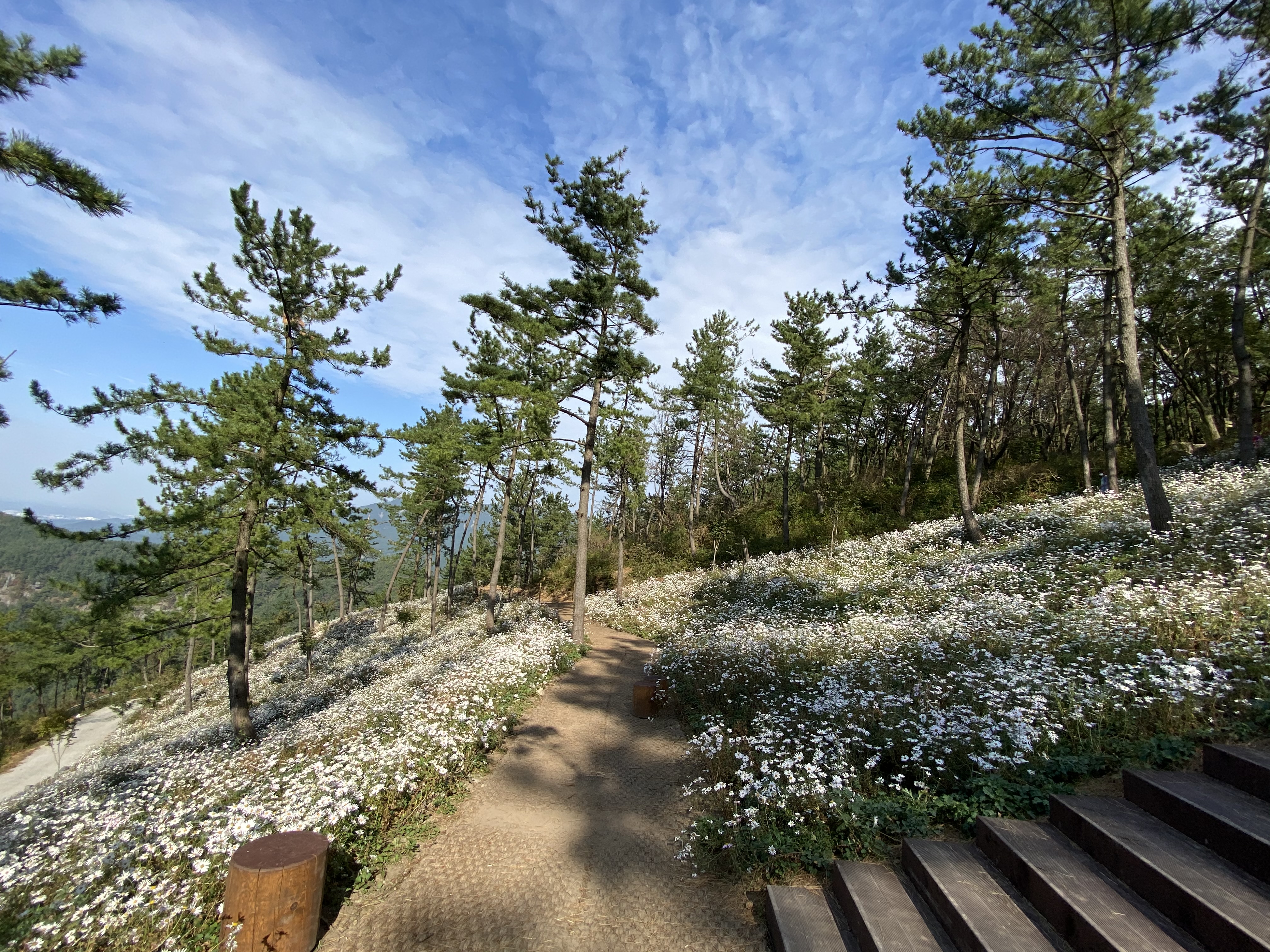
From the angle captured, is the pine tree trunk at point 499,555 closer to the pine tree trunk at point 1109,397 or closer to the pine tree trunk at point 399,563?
the pine tree trunk at point 399,563

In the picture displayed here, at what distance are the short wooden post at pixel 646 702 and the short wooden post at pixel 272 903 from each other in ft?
21.1

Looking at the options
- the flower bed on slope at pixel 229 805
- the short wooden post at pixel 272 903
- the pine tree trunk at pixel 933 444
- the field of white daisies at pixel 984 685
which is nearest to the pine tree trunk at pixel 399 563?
the flower bed on slope at pixel 229 805

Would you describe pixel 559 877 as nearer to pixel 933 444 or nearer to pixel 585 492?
pixel 585 492

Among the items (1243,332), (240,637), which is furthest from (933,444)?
(240,637)

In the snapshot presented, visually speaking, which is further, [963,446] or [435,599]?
[435,599]

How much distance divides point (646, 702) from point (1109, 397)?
18821 millimetres

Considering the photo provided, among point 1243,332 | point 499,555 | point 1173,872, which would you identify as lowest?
point 1173,872

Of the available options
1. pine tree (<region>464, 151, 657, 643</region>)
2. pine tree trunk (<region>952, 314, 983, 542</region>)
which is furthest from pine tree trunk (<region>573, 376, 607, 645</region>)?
pine tree trunk (<region>952, 314, 983, 542</region>)

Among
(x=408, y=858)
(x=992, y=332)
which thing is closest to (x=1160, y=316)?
(x=992, y=332)

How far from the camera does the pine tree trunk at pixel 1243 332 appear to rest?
13812mm

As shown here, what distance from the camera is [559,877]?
525cm

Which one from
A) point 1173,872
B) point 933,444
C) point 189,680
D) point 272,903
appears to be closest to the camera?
point 1173,872

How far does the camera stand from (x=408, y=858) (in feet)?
18.1

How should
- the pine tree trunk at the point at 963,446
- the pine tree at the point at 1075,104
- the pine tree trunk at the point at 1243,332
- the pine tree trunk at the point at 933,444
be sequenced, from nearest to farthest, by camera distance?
the pine tree at the point at 1075,104, the pine tree trunk at the point at 1243,332, the pine tree trunk at the point at 963,446, the pine tree trunk at the point at 933,444
